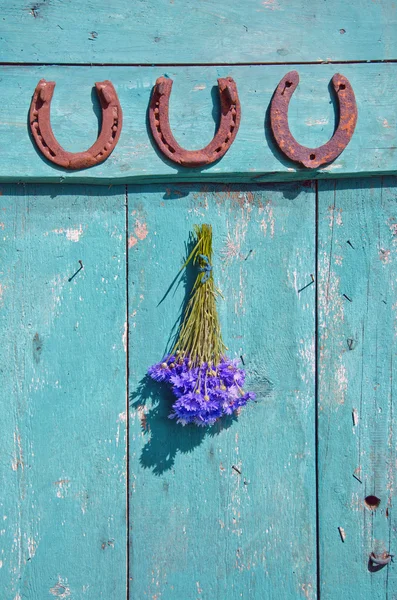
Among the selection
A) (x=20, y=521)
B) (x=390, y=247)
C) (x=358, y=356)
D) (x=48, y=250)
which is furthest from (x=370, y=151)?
(x=20, y=521)

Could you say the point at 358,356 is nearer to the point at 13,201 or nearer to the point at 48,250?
the point at 48,250

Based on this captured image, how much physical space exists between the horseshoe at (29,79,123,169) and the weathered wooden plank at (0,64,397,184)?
0.06 feet

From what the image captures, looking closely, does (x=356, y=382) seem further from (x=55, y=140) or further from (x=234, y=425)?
(x=55, y=140)

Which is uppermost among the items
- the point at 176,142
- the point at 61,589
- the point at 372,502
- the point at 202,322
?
the point at 176,142

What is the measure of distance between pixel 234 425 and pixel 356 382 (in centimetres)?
31

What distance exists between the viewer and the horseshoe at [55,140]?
1348mm

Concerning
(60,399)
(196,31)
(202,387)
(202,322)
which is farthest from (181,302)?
(196,31)

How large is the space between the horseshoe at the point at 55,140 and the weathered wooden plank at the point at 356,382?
52cm

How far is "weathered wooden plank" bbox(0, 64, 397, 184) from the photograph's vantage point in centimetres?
136

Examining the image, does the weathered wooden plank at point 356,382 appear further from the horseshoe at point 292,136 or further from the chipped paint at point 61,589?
the chipped paint at point 61,589

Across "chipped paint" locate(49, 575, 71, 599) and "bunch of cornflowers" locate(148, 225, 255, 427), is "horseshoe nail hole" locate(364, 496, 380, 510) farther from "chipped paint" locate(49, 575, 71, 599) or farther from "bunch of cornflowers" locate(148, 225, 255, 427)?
"chipped paint" locate(49, 575, 71, 599)

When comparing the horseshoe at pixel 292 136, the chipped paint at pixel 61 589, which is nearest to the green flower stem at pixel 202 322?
the horseshoe at pixel 292 136

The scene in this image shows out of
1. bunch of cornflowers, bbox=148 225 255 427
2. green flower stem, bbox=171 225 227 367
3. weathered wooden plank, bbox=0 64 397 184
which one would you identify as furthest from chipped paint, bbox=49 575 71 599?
weathered wooden plank, bbox=0 64 397 184

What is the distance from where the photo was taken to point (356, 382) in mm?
1442
